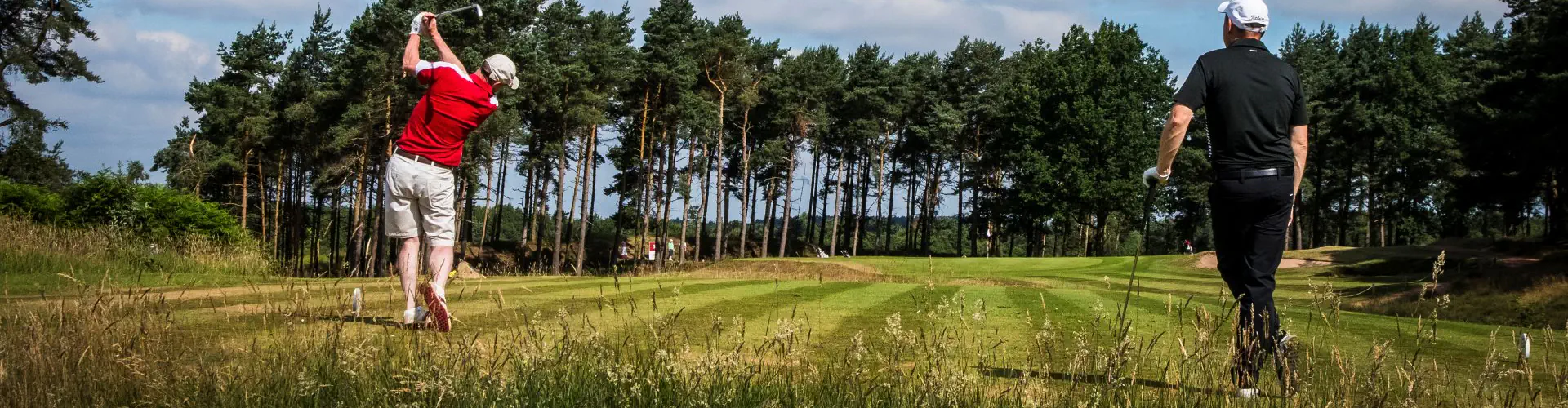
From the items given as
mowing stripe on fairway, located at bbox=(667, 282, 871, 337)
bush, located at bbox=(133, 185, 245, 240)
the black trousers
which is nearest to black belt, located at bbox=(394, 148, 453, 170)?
mowing stripe on fairway, located at bbox=(667, 282, 871, 337)

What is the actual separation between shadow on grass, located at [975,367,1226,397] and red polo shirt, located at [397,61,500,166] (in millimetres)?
3764

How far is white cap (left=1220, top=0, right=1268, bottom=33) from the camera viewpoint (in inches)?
205

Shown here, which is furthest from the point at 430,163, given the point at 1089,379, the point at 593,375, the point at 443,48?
the point at 1089,379

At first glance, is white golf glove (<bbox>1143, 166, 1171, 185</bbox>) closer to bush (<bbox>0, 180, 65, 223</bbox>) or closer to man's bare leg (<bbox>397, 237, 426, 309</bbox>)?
man's bare leg (<bbox>397, 237, 426, 309</bbox>)

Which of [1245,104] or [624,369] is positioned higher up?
[1245,104]

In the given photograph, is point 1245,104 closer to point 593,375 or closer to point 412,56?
point 593,375

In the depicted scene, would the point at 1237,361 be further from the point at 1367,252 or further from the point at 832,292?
the point at 1367,252

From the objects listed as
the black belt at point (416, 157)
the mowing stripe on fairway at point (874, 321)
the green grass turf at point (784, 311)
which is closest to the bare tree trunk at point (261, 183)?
the green grass turf at point (784, 311)

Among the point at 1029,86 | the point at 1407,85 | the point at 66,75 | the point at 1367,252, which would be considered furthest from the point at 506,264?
the point at 1407,85

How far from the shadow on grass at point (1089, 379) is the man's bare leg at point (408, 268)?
3.71m

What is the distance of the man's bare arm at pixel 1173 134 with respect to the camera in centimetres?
489

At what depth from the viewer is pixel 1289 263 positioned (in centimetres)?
3838

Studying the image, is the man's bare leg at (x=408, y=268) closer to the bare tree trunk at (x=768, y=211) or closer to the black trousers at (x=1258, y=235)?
the black trousers at (x=1258, y=235)

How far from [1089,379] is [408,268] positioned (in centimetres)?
434
